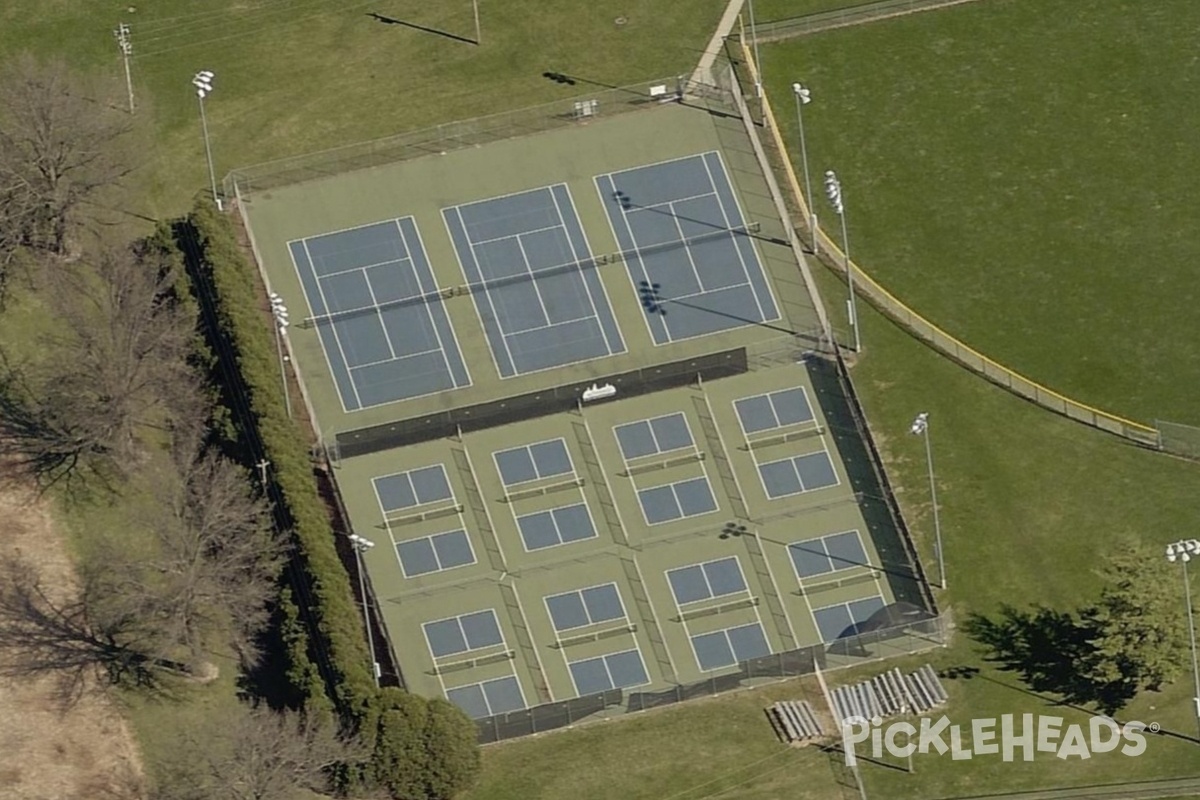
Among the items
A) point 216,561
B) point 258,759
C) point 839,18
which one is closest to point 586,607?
point 216,561

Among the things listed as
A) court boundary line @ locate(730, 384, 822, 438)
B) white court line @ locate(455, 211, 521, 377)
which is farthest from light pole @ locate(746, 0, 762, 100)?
court boundary line @ locate(730, 384, 822, 438)

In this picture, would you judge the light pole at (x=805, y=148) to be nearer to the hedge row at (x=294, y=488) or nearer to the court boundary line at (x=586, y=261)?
the court boundary line at (x=586, y=261)

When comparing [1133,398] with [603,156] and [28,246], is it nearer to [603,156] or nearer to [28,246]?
[603,156]

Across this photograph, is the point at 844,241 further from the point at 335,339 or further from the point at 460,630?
the point at 460,630

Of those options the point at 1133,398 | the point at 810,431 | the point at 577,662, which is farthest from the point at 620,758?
the point at 1133,398

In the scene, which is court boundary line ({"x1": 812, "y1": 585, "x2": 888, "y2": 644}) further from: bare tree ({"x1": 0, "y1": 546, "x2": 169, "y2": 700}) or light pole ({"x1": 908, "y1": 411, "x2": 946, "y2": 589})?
bare tree ({"x1": 0, "y1": 546, "x2": 169, "y2": 700})

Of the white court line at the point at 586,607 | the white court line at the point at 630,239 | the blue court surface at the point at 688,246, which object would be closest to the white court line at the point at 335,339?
the white court line at the point at 586,607
